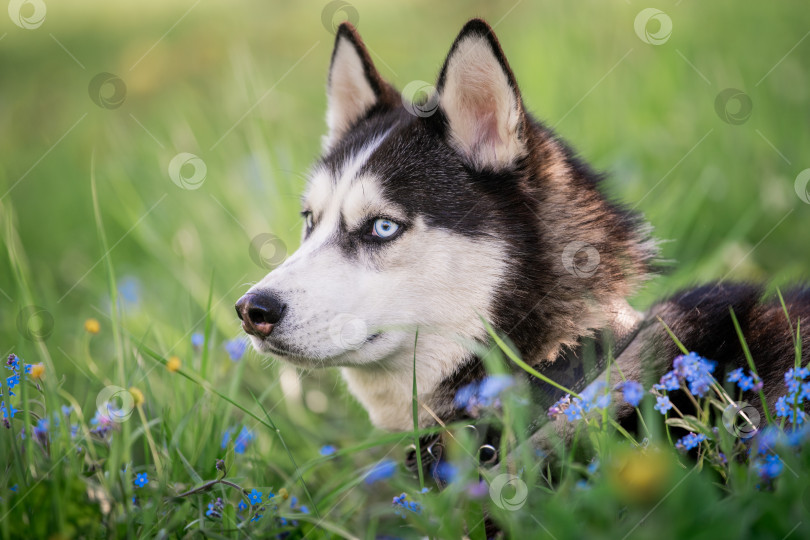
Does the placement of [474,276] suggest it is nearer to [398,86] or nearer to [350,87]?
[350,87]

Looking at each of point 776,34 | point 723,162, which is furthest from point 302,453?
point 776,34

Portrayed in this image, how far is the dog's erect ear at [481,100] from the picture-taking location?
213 centimetres

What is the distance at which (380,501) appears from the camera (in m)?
2.62

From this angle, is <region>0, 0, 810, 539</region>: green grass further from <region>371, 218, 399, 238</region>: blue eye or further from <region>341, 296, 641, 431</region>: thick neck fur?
<region>371, 218, 399, 238</region>: blue eye

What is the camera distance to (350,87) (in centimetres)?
297

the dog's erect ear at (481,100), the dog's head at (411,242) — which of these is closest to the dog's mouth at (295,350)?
the dog's head at (411,242)

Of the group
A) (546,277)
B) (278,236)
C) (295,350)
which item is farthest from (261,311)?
(278,236)

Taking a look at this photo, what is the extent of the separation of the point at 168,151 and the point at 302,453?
9.81ft

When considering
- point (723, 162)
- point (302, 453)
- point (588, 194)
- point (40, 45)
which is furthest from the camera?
point (40, 45)

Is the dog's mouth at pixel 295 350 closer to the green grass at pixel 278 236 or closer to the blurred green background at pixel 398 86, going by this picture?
the green grass at pixel 278 236

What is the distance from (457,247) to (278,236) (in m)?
1.95

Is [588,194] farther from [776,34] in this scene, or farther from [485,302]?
[776,34]

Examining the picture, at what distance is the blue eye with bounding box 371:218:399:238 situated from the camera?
2271 mm

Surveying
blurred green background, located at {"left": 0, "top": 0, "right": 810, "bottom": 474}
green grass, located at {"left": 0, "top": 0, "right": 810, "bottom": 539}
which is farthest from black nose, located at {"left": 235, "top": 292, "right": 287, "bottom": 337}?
blurred green background, located at {"left": 0, "top": 0, "right": 810, "bottom": 474}
